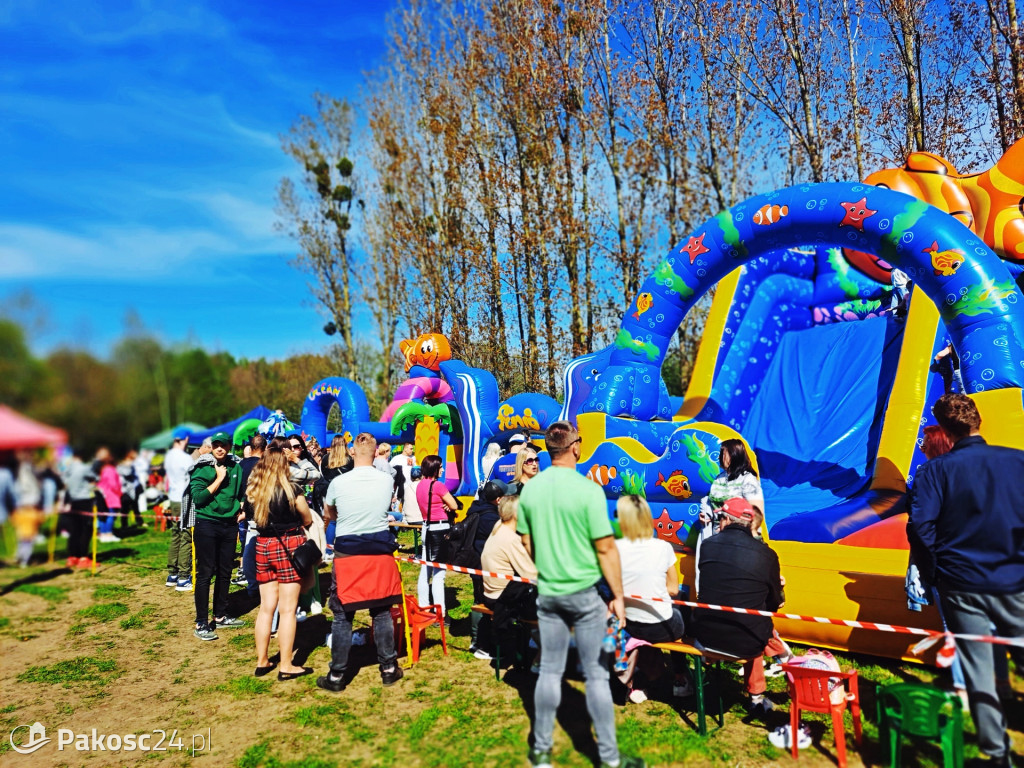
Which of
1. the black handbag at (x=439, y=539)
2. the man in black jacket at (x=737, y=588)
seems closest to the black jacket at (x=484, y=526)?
the black handbag at (x=439, y=539)

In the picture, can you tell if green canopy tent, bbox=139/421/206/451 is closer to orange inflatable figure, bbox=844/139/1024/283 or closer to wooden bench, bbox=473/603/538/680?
wooden bench, bbox=473/603/538/680

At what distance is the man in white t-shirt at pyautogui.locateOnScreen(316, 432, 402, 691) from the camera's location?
4.20 m

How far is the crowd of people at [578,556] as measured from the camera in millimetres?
2768

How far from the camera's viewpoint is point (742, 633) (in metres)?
3.31

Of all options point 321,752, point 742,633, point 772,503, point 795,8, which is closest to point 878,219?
point 772,503

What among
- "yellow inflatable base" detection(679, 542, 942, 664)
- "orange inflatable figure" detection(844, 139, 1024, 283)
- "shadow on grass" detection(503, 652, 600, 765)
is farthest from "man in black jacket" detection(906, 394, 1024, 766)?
"orange inflatable figure" detection(844, 139, 1024, 283)

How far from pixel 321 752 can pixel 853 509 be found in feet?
14.5

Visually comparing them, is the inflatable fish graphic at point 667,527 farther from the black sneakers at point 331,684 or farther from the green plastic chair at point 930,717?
the black sneakers at point 331,684

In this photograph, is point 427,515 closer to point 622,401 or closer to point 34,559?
point 622,401

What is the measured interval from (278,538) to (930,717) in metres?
3.79

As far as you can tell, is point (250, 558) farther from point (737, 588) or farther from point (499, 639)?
point (737, 588)

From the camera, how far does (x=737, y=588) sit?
133 inches

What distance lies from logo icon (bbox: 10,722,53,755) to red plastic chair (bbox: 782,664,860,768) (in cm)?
383

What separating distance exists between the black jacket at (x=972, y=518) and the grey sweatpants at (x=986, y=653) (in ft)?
0.19
